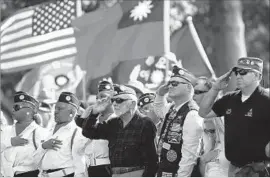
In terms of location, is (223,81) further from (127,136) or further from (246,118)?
(127,136)

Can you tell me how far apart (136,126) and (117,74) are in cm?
442

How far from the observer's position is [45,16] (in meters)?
17.7

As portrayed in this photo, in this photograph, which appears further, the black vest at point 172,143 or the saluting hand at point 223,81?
the black vest at point 172,143

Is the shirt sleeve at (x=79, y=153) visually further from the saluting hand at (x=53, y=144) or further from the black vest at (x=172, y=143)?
the black vest at (x=172, y=143)

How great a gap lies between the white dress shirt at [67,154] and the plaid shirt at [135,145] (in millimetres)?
1237

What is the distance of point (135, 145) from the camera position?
10977 mm

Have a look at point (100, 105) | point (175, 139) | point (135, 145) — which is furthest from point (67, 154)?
point (175, 139)

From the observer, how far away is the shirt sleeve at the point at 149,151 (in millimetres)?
11008

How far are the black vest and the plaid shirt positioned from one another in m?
0.12

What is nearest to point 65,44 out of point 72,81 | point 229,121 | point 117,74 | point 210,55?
point 72,81

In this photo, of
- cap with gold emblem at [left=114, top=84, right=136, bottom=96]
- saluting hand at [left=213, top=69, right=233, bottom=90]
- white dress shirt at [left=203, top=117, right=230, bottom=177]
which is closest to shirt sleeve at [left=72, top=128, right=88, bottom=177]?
cap with gold emblem at [left=114, top=84, right=136, bottom=96]

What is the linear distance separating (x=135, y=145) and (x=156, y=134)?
1.23 ft

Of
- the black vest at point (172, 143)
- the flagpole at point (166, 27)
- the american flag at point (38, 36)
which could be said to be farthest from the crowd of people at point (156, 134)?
the american flag at point (38, 36)

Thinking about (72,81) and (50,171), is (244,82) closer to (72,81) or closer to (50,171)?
(50,171)
